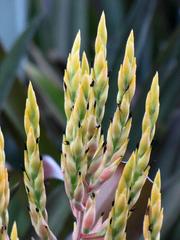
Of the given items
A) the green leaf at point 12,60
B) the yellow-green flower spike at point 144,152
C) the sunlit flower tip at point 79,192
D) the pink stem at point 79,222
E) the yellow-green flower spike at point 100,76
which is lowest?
the pink stem at point 79,222

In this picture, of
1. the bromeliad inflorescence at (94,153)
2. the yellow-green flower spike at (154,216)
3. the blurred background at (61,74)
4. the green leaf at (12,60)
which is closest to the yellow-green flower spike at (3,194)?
the bromeliad inflorescence at (94,153)

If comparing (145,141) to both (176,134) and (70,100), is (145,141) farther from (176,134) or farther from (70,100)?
(176,134)

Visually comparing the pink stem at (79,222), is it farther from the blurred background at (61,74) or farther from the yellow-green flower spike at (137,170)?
the blurred background at (61,74)

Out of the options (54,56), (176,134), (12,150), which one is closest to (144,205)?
(176,134)

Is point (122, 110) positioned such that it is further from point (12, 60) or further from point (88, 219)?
point (12, 60)

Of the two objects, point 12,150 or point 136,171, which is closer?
point 136,171

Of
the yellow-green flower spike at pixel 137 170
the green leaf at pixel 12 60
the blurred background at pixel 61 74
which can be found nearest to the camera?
the yellow-green flower spike at pixel 137 170

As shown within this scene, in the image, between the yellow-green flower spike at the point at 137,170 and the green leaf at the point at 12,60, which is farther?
the green leaf at the point at 12,60
